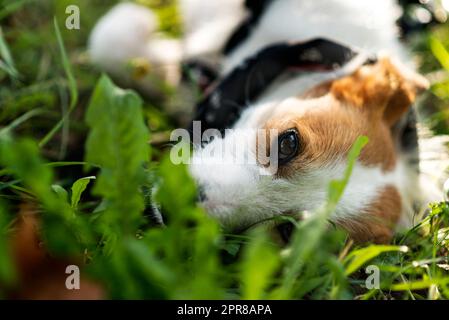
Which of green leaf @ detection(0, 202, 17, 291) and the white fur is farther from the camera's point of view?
the white fur

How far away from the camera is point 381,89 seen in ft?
5.98

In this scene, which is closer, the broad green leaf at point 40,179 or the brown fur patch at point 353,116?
the broad green leaf at point 40,179

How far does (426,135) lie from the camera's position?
7.11 feet

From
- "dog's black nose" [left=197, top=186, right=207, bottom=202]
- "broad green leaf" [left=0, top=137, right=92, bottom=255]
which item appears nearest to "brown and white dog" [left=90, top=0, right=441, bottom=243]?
"dog's black nose" [left=197, top=186, right=207, bottom=202]

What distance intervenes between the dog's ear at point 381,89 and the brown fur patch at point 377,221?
1.04ft

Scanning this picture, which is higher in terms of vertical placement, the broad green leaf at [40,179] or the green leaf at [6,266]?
the broad green leaf at [40,179]

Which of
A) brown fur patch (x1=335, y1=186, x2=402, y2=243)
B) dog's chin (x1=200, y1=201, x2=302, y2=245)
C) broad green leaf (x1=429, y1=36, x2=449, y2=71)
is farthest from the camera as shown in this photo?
broad green leaf (x1=429, y1=36, x2=449, y2=71)

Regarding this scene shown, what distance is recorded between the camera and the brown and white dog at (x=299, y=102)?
1477 mm

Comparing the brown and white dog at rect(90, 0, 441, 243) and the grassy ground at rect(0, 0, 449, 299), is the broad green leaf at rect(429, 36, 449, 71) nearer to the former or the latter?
the brown and white dog at rect(90, 0, 441, 243)

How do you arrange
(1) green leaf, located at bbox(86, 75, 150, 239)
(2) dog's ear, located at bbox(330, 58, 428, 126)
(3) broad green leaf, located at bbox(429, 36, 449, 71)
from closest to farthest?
(1) green leaf, located at bbox(86, 75, 150, 239), (2) dog's ear, located at bbox(330, 58, 428, 126), (3) broad green leaf, located at bbox(429, 36, 449, 71)

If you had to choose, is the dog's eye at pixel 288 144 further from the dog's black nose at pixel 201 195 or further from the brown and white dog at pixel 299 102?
the dog's black nose at pixel 201 195

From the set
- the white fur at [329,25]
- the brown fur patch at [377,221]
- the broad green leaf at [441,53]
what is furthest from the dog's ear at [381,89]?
the broad green leaf at [441,53]

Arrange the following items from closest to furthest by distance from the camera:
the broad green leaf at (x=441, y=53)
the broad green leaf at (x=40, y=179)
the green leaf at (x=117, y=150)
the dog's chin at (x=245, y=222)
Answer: the broad green leaf at (x=40, y=179) → the green leaf at (x=117, y=150) → the dog's chin at (x=245, y=222) → the broad green leaf at (x=441, y=53)

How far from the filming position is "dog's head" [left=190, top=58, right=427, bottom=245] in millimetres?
1434
